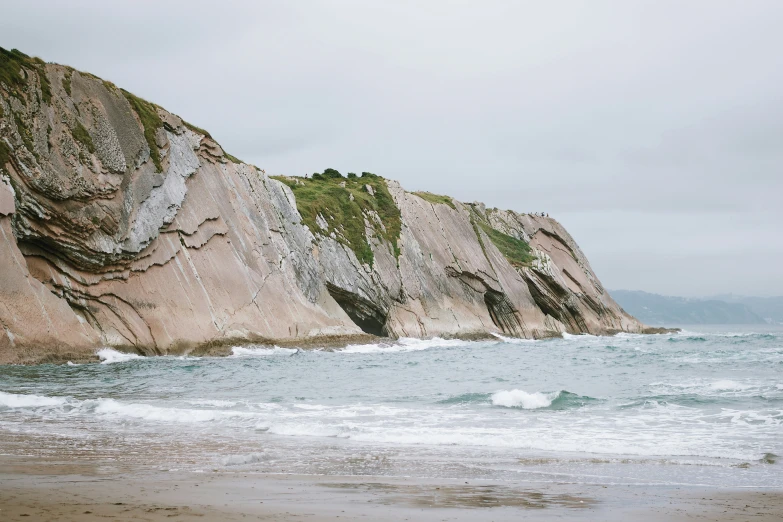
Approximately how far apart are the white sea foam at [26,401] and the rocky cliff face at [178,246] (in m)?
8.42

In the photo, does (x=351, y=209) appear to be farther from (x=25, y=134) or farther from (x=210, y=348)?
(x=25, y=134)

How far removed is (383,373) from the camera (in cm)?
2364

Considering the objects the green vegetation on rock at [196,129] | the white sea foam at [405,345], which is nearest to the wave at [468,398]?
the white sea foam at [405,345]

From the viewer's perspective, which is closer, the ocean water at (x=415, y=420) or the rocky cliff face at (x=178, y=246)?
the ocean water at (x=415, y=420)

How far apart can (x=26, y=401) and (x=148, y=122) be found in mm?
21327

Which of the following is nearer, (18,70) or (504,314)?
(18,70)

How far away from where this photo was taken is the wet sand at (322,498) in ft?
19.0

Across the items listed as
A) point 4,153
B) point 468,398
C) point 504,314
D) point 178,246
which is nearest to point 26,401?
point 468,398

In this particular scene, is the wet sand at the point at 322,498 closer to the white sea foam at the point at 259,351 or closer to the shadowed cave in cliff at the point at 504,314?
the white sea foam at the point at 259,351

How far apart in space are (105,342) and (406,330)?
2376 centimetres

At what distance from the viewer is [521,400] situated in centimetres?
1583

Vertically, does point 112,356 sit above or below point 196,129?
below

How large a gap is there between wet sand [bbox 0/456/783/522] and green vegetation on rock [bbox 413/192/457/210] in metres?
52.4

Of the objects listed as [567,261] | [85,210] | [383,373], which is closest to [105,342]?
[85,210]
